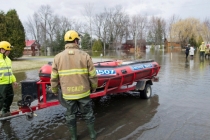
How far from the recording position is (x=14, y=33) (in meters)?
24.4

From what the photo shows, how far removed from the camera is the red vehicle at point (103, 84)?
4.78 metres

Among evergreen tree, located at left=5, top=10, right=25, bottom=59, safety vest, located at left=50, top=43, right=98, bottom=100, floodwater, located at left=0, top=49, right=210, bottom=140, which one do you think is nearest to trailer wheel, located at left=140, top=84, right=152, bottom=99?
floodwater, located at left=0, top=49, right=210, bottom=140

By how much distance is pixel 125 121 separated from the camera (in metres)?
5.42

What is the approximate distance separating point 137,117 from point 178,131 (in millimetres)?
1187

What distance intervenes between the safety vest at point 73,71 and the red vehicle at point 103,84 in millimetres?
482

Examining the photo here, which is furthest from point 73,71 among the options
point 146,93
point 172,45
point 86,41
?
point 172,45

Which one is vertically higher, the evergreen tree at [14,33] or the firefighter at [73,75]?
the evergreen tree at [14,33]

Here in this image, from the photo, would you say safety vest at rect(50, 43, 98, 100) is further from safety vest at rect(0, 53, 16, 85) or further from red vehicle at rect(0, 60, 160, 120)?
safety vest at rect(0, 53, 16, 85)

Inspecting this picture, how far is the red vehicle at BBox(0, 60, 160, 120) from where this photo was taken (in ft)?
15.7

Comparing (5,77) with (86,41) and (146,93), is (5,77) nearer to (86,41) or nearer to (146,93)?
(146,93)

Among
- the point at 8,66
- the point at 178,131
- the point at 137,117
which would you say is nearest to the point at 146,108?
the point at 137,117

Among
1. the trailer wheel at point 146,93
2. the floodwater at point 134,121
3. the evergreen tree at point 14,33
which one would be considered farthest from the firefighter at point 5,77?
the evergreen tree at point 14,33

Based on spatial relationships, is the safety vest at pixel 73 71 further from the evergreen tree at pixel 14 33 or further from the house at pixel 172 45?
the house at pixel 172 45

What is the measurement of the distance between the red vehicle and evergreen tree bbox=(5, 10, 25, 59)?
64.2 feet
